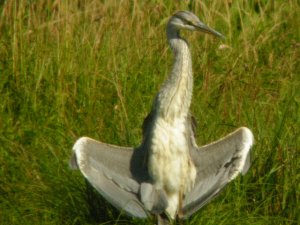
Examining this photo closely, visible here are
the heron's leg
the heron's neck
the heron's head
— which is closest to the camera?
the heron's leg

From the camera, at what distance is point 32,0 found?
25.9 ft

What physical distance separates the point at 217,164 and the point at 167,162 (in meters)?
0.31

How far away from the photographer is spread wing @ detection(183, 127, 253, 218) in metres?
5.63

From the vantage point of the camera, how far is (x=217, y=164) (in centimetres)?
586

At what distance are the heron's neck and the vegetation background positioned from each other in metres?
→ 0.41

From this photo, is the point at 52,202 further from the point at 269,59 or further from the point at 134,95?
the point at 269,59

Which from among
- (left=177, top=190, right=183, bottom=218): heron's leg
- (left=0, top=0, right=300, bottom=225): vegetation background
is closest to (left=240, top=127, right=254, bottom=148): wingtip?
(left=0, top=0, right=300, bottom=225): vegetation background

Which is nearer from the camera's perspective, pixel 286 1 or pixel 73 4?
pixel 73 4

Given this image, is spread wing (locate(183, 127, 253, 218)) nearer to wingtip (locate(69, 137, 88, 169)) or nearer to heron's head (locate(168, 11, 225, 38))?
wingtip (locate(69, 137, 88, 169))

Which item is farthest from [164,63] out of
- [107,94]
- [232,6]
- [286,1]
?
[286,1]

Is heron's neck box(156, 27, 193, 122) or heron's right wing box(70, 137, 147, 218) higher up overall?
heron's neck box(156, 27, 193, 122)

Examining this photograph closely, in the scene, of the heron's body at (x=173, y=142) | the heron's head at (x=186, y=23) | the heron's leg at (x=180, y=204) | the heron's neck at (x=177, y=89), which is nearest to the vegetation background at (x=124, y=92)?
the heron's leg at (x=180, y=204)

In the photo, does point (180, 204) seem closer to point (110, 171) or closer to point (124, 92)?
point (110, 171)

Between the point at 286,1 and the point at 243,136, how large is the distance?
10.6ft
